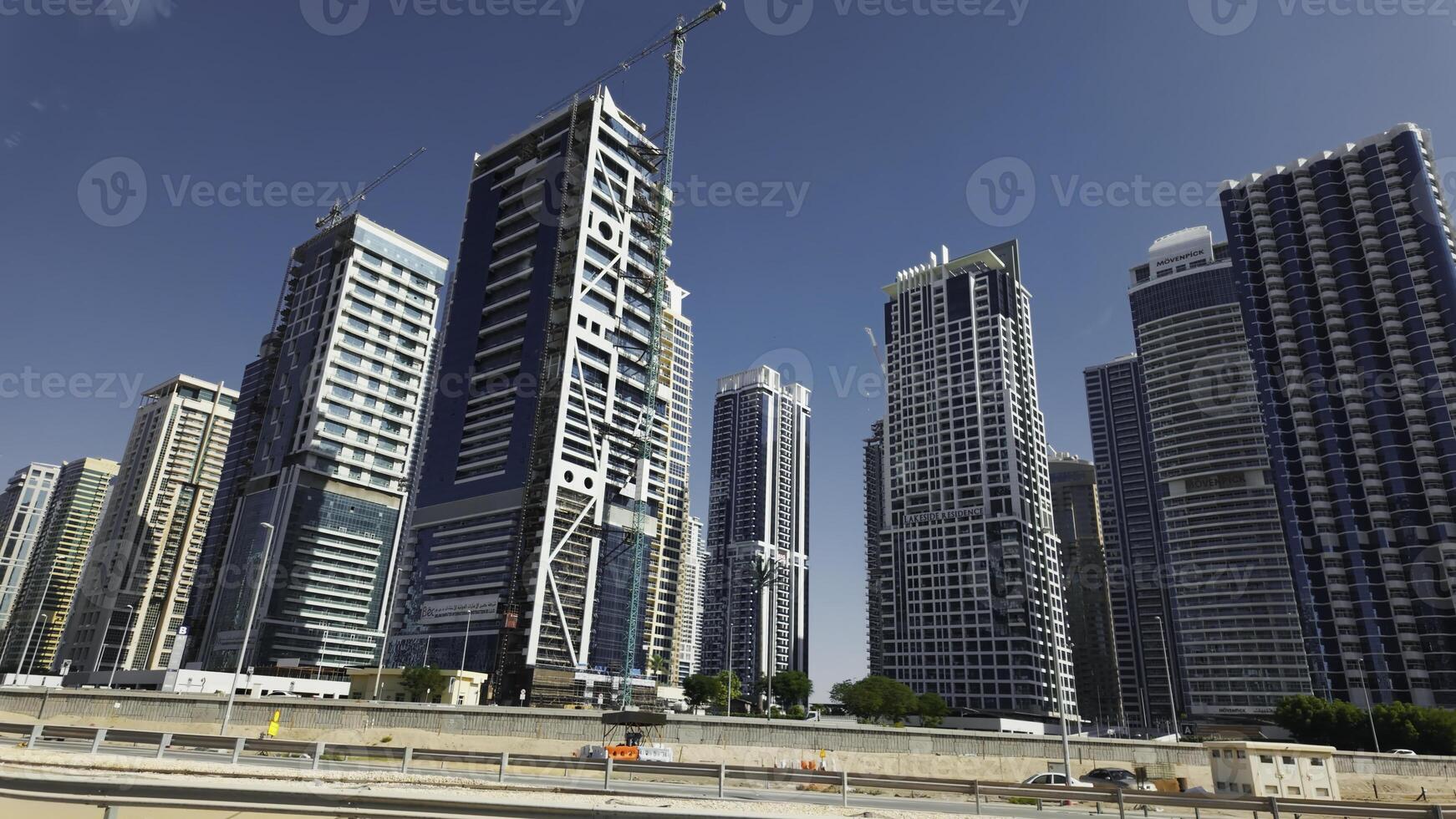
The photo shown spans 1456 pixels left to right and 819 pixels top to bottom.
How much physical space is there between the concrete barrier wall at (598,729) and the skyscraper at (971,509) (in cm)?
12203

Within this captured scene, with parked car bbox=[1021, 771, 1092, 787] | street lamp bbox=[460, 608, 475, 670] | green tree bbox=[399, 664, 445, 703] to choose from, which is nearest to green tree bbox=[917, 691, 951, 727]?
street lamp bbox=[460, 608, 475, 670]

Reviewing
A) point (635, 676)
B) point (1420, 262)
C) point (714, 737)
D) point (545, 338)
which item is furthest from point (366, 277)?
point (1420, 262)

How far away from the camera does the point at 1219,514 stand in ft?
572

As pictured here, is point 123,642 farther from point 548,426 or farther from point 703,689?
point 703,689

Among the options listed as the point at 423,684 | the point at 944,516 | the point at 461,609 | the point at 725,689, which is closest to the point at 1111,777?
the point at 423,684

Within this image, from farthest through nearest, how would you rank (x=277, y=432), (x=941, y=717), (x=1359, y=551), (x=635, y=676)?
(x=277, y=432) < (x=941, y=717) < (x=635, y=676) < (x=1359, y=551)

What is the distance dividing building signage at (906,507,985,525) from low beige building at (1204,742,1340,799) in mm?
136889

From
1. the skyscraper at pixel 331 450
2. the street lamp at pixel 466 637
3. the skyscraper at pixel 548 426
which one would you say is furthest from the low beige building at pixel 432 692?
the skyscraper at pixel 331 450

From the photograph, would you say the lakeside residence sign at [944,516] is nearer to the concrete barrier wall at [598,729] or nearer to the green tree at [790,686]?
the green tree at [790,686]

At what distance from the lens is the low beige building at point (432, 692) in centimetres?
11019

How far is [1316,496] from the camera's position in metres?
134

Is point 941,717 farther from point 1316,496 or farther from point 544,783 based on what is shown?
point 544,783

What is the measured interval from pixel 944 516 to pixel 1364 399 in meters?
78.0

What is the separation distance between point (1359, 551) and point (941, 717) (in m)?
74.8
